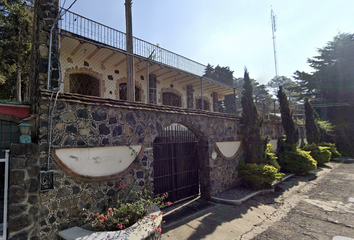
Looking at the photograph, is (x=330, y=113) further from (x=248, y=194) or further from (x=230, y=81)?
(x=248, y=194)

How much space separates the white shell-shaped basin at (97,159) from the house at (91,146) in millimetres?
17

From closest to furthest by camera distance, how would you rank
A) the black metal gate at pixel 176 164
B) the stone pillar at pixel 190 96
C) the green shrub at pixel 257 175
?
the black metal gate at pixel 176 164
the green shrub at pixel 257 175
the stone pillar at pixel 190 96

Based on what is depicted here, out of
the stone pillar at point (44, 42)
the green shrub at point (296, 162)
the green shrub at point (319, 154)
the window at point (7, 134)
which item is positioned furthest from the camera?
the green shrub at point (319, 154)

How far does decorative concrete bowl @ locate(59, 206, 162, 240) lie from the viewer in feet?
9.53

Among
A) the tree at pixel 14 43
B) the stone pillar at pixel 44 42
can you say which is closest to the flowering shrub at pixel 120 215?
the stone pillar at pixel 44 42

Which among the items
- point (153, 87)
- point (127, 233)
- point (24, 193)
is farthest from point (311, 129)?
point (24, 193)

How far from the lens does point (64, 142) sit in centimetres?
342

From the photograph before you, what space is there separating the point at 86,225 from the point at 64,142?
1.53 m

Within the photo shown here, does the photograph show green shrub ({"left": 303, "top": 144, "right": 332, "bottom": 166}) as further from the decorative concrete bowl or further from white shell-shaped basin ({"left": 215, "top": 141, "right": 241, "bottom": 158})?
the decorative concrete bowl

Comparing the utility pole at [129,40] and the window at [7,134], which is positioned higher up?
the utility pole at [129,40]

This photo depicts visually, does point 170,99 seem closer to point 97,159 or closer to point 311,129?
point 97,159

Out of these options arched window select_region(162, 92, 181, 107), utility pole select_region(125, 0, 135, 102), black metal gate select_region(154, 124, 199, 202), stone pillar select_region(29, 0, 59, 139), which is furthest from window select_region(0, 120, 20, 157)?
arched window select_region(162, 92, 181, 107)

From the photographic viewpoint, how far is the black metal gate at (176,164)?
5266 mm

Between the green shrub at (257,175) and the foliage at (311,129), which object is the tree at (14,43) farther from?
the foliage at (311,129)
